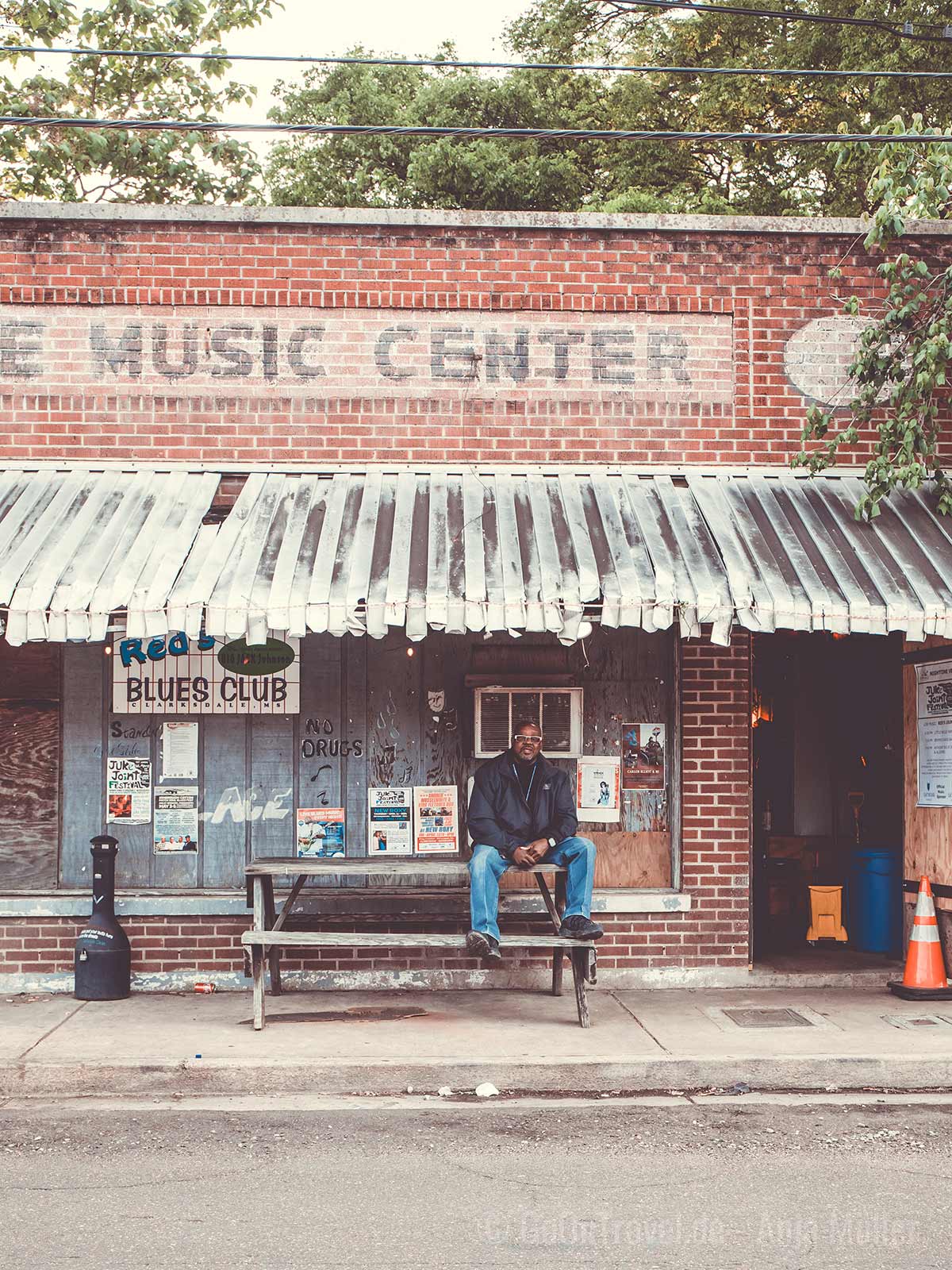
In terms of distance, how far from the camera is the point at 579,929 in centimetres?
780

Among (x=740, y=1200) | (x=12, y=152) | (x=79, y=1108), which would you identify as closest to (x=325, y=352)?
(x=79, y=1108)

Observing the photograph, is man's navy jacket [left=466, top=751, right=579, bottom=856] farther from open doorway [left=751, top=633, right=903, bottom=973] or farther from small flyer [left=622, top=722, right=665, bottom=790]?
open doorway [left=751, top=633, right=903, bottom=973]

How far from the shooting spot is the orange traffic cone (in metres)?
8.57

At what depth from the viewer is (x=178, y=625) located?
7.50m

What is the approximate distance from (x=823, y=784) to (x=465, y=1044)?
6.26 metres

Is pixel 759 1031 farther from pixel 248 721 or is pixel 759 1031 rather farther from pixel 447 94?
pixel 447 94

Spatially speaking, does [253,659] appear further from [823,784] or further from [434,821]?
[823,784]

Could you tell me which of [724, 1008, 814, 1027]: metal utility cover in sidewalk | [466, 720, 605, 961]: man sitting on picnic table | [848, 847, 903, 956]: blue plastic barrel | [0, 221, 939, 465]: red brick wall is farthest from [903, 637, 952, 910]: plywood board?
[466, 720, 605, 961]: man sitting on picnic table

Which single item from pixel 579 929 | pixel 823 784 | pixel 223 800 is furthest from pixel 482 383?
Result: pixel 823 784

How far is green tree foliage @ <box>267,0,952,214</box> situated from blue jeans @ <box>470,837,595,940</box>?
49.2 ft

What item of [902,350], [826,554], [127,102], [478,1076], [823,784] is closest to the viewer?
[478,1076]

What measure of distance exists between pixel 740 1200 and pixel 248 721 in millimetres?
5158

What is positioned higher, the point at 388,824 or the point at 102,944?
the point at 388,824

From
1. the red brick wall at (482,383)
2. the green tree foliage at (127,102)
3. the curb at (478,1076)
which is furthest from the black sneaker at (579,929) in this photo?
the green tree foliage at (127,102)
